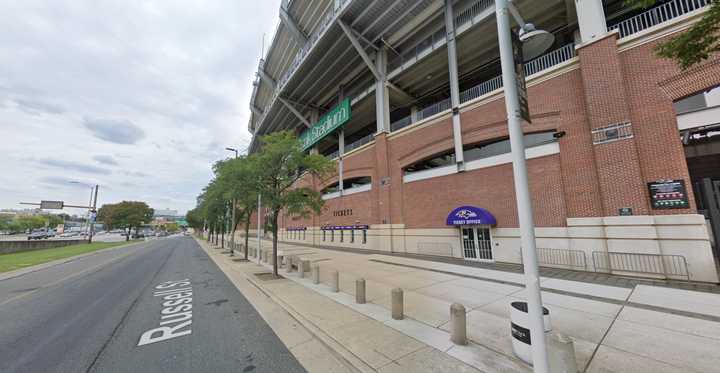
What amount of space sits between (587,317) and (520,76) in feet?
19.5

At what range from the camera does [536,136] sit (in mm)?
13547

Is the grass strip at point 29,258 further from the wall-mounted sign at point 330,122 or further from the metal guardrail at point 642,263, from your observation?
the metal guardrail at point 642,263

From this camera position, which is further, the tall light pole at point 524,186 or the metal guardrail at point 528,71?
the metal guardrail at point 528,71

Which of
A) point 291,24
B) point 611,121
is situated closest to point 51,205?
point 291,24

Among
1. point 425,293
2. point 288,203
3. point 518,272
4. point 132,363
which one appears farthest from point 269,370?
point 518,272

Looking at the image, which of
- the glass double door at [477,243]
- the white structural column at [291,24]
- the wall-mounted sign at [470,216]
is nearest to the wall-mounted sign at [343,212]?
the wall-mounted sign at [470,216]

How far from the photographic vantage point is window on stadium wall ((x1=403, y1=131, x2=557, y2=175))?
1339 centimetres

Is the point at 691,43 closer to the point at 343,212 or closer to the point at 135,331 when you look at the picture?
the point at 135,331

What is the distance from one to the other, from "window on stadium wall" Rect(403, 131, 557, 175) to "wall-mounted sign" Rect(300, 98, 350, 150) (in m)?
8.68

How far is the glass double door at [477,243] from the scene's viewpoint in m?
14.7

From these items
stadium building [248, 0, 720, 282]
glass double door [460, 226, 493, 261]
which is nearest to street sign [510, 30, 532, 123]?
stadium building [248, 0, 720, 282]

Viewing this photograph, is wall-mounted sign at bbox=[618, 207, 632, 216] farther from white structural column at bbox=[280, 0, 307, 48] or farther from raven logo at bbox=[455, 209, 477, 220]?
white structural column at bbox=[280, 0, 307, 48]

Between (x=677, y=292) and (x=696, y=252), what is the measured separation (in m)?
2.66

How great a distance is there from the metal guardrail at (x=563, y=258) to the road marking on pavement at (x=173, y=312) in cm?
1446
